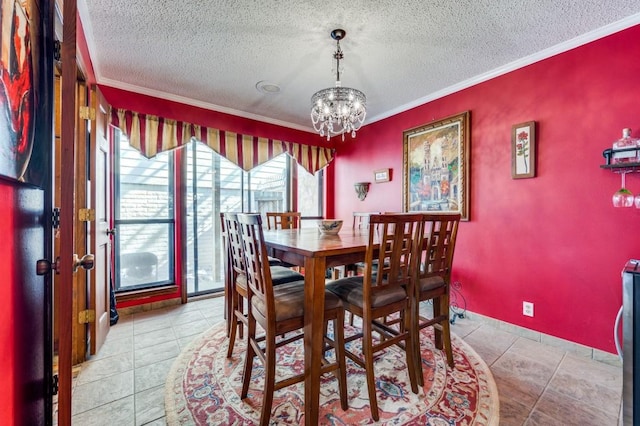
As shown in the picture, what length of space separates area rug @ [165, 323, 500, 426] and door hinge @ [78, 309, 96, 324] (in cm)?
71

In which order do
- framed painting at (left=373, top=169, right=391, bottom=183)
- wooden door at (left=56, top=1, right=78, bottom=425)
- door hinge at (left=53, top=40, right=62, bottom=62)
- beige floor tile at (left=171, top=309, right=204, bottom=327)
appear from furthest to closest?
framed painting at (left=373, top=169, right=391, bottom=183), beige floor tile at (left=171, top=309, right=204, bottom=327), door hinge at (left=53, top=40, right=62, bottom=62), wooden door at (left=56, top=1, right=78, bottom=425)

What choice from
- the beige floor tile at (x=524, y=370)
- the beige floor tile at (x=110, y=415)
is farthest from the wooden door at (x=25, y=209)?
the beige floor tile at (x=524, y=370)

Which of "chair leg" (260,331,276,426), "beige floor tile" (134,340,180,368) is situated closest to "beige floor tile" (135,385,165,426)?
"beige floor tile" (134,340,180,368)

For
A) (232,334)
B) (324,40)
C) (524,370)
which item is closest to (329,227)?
(232,334)

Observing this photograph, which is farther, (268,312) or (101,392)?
(101,392)

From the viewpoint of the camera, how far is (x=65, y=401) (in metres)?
0.84

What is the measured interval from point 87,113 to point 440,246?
8.73 ft

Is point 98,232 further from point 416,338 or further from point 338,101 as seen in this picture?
point 416,338

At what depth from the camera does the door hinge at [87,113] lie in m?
1.99

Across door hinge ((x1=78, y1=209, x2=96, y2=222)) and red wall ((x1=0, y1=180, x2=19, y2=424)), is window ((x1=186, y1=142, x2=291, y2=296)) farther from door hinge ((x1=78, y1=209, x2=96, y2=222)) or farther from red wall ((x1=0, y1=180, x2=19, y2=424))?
red wall ((x1=0, y1=180, x2=19, y2=424))

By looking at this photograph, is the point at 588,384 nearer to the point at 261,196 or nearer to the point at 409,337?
the point at 409,337

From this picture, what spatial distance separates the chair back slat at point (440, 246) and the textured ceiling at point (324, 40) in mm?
1382

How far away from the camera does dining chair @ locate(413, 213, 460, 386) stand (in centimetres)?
169

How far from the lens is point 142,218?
121 inches
